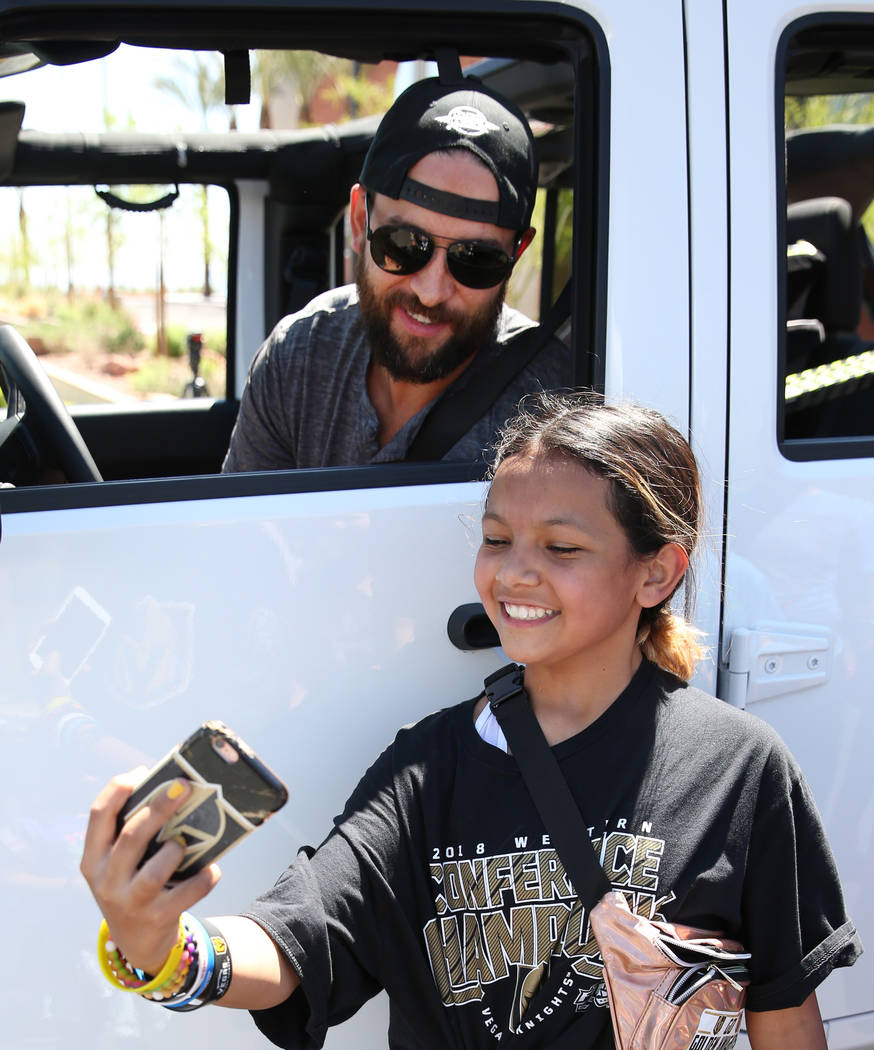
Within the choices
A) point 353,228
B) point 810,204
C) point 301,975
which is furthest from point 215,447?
point 301,975

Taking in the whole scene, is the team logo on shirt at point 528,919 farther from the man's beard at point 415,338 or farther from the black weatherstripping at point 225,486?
the man's beard at point 415,338

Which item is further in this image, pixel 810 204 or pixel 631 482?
pixel 810 204

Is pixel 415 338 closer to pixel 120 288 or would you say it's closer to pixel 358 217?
pixel 358 217

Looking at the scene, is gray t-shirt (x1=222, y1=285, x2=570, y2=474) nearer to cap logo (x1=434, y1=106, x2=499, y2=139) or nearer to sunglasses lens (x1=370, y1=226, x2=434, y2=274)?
sunglasses lens (x1=370, y1=226, x2=434, y2=274)

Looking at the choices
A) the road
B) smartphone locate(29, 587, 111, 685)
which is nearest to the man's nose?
smartphone locate(29, 587, 111, 685)

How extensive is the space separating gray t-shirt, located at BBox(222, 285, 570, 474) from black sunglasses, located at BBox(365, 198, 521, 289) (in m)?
0.15

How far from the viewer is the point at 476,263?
174cm

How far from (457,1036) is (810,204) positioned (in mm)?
Answer: 1564

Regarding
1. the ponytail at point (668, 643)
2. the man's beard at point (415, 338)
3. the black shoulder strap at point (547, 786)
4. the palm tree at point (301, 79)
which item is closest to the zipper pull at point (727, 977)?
the black shoulder strap at point (547, 786)

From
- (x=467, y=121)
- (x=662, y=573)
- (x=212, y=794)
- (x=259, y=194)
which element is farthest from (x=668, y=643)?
(x=259, y=194)

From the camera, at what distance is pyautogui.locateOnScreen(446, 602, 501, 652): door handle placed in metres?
1.55

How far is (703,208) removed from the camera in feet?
5.18

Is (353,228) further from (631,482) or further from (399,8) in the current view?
(631,482)

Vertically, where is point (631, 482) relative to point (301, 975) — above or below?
above
